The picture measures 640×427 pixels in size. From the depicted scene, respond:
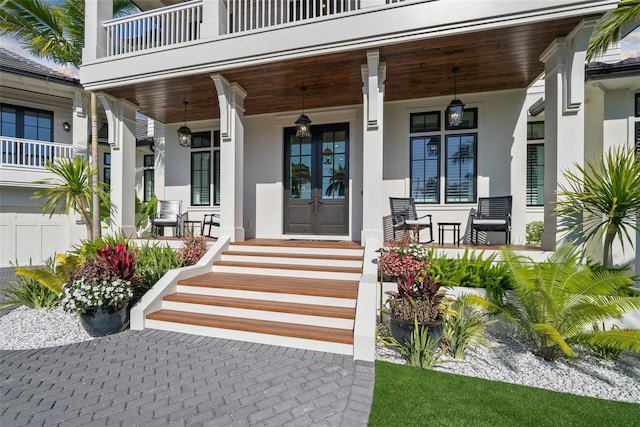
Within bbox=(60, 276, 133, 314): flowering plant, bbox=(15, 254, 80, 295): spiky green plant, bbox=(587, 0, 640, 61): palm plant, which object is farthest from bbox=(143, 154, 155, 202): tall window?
bbox=(587, 0, 640, 61): palm plant

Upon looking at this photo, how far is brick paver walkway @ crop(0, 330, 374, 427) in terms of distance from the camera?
2.23m

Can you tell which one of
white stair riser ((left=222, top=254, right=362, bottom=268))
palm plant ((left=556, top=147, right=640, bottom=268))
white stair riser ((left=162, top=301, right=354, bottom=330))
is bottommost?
white stair riser ((left=162, top=301, right=354, bottom=330))

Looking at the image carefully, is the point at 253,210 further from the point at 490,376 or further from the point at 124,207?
the point at 490,376

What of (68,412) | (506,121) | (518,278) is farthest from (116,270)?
(506,121)

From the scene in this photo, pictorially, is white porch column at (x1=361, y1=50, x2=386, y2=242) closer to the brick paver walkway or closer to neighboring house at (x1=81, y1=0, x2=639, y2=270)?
neighboring house at (x1=81, y1=0, x2=639, y2=270)

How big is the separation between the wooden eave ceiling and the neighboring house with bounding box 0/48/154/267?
418cm

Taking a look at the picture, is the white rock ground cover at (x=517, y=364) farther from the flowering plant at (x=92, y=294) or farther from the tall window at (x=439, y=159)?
the tall window at (x=439, y=159)

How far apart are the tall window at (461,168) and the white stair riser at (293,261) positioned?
10.3 ft

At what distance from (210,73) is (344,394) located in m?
5.49

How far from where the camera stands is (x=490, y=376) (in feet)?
9.64

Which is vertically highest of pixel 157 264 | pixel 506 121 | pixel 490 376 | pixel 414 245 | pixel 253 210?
pixel 506 121

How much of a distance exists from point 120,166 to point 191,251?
2.76 meters

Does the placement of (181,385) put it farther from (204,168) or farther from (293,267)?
(204,168)

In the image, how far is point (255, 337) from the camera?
11.7 feet
